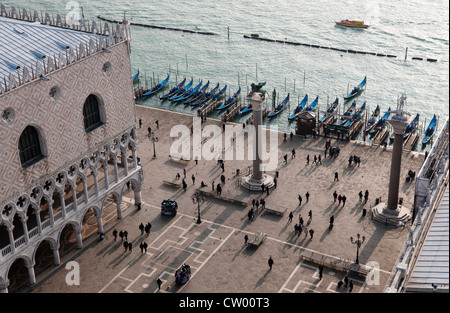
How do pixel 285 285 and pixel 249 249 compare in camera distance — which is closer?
pixel 285 285

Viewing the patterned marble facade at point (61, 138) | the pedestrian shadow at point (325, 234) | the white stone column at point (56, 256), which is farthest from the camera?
the pedestrian shadow at point (325, 234)

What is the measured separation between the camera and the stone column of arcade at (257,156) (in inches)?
3342

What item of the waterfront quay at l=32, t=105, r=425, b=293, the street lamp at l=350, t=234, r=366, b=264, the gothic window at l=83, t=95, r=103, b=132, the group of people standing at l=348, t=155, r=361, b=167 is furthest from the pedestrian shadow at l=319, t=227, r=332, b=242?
the gothic window at l=83, t=95, r=103, b=132

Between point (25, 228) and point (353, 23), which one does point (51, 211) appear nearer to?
point (25, 228)

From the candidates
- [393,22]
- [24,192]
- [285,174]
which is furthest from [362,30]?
[24,192]

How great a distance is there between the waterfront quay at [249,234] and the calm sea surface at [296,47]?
22718 millimetres

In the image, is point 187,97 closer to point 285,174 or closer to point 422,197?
point 285,174

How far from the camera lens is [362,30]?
171500mm

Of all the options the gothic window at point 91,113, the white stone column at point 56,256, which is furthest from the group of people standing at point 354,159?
the white stone column at point 56,256

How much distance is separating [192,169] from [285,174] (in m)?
12.6

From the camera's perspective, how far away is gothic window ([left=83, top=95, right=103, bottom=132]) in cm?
7488

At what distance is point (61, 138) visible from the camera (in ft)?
234

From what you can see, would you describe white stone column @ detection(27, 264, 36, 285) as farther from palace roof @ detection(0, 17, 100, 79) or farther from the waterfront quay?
palace roof @ detection(0, 17, 100, 79)

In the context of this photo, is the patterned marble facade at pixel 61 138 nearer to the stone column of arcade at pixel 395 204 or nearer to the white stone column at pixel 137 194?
the white stone column at pixel 137 194
